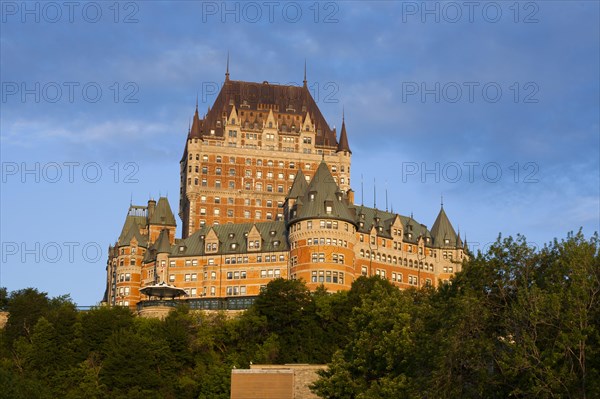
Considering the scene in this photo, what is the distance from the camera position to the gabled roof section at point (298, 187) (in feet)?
569

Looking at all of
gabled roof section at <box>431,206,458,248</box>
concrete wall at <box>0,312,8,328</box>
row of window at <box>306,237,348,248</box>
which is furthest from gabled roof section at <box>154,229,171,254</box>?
gabled roof section at <box>431,206,458,248</box>

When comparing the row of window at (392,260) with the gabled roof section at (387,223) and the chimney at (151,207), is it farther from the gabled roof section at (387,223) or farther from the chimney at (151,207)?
the chimney at (151,207)

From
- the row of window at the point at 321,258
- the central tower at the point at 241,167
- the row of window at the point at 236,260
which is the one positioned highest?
the central tower at the point at 241,167

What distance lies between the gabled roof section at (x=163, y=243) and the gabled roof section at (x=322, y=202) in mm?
20186

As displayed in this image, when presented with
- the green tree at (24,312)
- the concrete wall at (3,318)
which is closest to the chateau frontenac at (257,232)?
the green tree at (24,312)

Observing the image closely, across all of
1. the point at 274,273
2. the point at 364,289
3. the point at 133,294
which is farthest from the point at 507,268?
the point at 133,294

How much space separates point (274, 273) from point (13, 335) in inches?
1635

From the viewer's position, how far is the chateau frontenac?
15750 cm

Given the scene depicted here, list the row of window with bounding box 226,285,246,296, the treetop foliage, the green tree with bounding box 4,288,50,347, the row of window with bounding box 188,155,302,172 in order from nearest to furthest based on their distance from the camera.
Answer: the treetop foliage
the green tree with bounding box 4,288,50,347
the row of window with bounding box 226,285,246,296
the row of window with bounding box 188,155,302,172

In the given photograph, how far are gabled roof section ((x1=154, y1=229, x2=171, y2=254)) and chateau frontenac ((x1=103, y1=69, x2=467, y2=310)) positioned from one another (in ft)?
0.50

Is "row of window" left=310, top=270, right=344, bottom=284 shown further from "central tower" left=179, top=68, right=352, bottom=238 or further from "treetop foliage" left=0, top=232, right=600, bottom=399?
"central tower" left=179, top=68, right=352, bottom=238

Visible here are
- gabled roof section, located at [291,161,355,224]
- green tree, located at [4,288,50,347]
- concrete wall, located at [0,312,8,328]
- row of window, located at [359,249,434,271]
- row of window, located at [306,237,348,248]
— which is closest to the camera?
green tree, located at [4,288,50,347]

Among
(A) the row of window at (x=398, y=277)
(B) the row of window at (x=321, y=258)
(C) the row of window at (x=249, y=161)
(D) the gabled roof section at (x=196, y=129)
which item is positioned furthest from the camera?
(D) the gabled roof section at (x=196, y=129)

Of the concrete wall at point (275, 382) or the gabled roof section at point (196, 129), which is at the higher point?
the gabled roof section at point (196, 129)
